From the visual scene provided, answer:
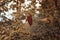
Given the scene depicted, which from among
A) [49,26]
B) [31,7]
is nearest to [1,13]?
[31,7]

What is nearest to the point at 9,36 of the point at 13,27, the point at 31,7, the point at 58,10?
the point at 13,27

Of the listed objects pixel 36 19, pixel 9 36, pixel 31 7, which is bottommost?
pixel 9 36

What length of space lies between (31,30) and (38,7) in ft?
0.69

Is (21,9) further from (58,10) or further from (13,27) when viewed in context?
(58,10)

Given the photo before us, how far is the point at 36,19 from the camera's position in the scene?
1218mm

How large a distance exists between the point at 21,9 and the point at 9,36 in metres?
0.26

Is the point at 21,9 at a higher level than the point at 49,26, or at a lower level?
higher

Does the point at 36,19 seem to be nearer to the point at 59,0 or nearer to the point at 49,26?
the point at 49,26

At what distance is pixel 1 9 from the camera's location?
125 centimetres

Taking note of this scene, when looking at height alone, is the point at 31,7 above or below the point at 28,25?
above

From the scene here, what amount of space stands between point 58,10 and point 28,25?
0.96 ft

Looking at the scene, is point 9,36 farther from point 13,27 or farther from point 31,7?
point 31,7

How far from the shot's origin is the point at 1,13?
1.24 meters

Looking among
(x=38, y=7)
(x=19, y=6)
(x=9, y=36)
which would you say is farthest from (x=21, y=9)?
(x=9, y=36)
